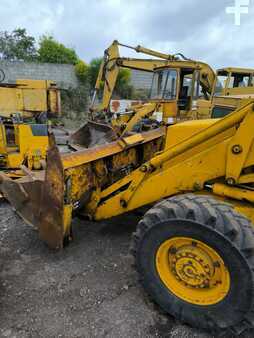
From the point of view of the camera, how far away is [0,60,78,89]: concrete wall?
1440 cm

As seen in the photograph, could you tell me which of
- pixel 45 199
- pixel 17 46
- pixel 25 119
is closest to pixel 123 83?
pixel 17 46

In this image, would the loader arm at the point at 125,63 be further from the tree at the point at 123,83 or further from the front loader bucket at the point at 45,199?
the tree at the point at 123,83

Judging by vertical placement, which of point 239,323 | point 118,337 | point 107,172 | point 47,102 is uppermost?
point 47,102

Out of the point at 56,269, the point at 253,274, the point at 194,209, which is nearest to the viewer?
the point at 253,274

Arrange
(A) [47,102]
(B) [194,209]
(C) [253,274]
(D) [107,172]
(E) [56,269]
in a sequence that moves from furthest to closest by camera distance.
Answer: (A) [47,102]
(D) [107,172]
(E) [56,269]
(B) [194,209]
(C) [253,274]

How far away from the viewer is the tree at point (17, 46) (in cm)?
2116

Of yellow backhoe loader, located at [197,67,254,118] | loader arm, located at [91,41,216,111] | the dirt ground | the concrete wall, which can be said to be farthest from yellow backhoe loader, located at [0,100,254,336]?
the concrete wall

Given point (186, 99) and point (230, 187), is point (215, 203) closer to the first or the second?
point (230, 187)

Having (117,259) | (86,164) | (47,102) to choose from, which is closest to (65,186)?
(86,164)

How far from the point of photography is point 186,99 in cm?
830

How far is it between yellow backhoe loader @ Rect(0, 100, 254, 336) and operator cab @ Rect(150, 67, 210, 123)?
5.78m

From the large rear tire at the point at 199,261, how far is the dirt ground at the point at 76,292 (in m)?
0.22

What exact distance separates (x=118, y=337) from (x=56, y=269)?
3.26 ft

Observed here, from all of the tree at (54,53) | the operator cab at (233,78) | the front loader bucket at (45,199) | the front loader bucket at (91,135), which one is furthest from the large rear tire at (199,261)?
the tree at (54,53)
